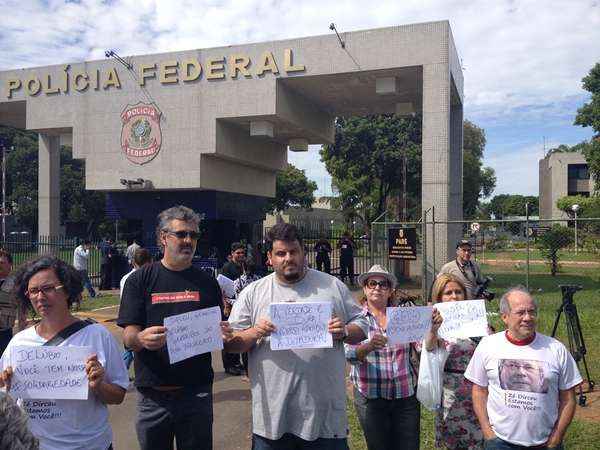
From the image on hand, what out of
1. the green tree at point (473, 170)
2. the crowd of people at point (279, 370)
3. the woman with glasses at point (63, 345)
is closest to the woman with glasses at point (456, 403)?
the crowd of people at point (279, 370)

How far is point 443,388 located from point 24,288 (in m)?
2.71

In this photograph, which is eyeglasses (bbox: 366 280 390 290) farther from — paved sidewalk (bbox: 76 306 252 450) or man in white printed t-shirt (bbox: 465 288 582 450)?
paved sidewalk (bbox: 76 306 252 450)

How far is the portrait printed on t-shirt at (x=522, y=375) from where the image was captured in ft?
10.1

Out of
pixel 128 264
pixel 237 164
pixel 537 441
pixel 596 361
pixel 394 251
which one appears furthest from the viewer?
pixel 237 164

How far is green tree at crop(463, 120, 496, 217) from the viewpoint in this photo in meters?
46.4

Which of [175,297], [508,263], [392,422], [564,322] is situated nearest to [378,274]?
→ [392,422]

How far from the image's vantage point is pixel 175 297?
3.26 metres

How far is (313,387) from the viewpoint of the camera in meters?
2.96

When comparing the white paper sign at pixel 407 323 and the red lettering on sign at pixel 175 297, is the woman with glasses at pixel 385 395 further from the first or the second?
the red lettering on sign at pixel 175 297

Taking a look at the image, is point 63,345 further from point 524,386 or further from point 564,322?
point 564,322

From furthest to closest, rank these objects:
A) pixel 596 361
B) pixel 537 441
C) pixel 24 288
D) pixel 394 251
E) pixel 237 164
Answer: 1. pixel 237 164
2. pixel 394 251
3. pixel 596 361
4. pixel 537 441
5. pixel 24 288

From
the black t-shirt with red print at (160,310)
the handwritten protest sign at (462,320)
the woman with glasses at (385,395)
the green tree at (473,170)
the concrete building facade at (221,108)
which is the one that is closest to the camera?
the black t-shirt with red print at (160,310)

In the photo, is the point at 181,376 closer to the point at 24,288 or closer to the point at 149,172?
the point at 24,288

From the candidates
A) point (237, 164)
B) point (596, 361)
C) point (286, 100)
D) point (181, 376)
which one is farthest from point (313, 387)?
point (237, 164)
